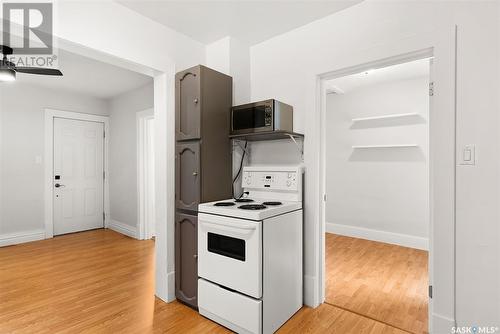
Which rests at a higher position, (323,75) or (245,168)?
(323,75)

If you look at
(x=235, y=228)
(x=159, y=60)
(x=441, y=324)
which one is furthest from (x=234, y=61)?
(x=441, y=324)

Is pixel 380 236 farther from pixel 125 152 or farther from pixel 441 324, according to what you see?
pixel 125 152

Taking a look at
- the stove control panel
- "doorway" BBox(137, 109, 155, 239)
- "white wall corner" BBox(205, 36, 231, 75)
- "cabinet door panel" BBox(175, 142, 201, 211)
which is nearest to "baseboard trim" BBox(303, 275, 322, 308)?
the stove control panel

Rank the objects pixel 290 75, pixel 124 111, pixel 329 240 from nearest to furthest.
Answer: pixel 290 75, pixel 329 240, pixel 124 111

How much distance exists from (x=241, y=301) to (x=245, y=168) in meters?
1.22

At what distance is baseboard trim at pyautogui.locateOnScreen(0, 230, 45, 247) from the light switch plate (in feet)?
18.5

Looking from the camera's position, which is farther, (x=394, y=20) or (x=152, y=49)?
(x=152, y=49)

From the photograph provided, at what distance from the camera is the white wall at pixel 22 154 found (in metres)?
3.95

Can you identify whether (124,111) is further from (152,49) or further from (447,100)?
(447,100)

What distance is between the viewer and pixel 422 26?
5.93 feet

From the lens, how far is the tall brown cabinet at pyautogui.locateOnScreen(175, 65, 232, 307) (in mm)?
2254

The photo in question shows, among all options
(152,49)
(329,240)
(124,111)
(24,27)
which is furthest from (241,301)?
(124,111)

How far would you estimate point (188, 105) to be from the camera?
7.67 feet

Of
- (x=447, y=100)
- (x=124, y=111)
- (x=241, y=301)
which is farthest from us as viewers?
(x=124, y=111)
